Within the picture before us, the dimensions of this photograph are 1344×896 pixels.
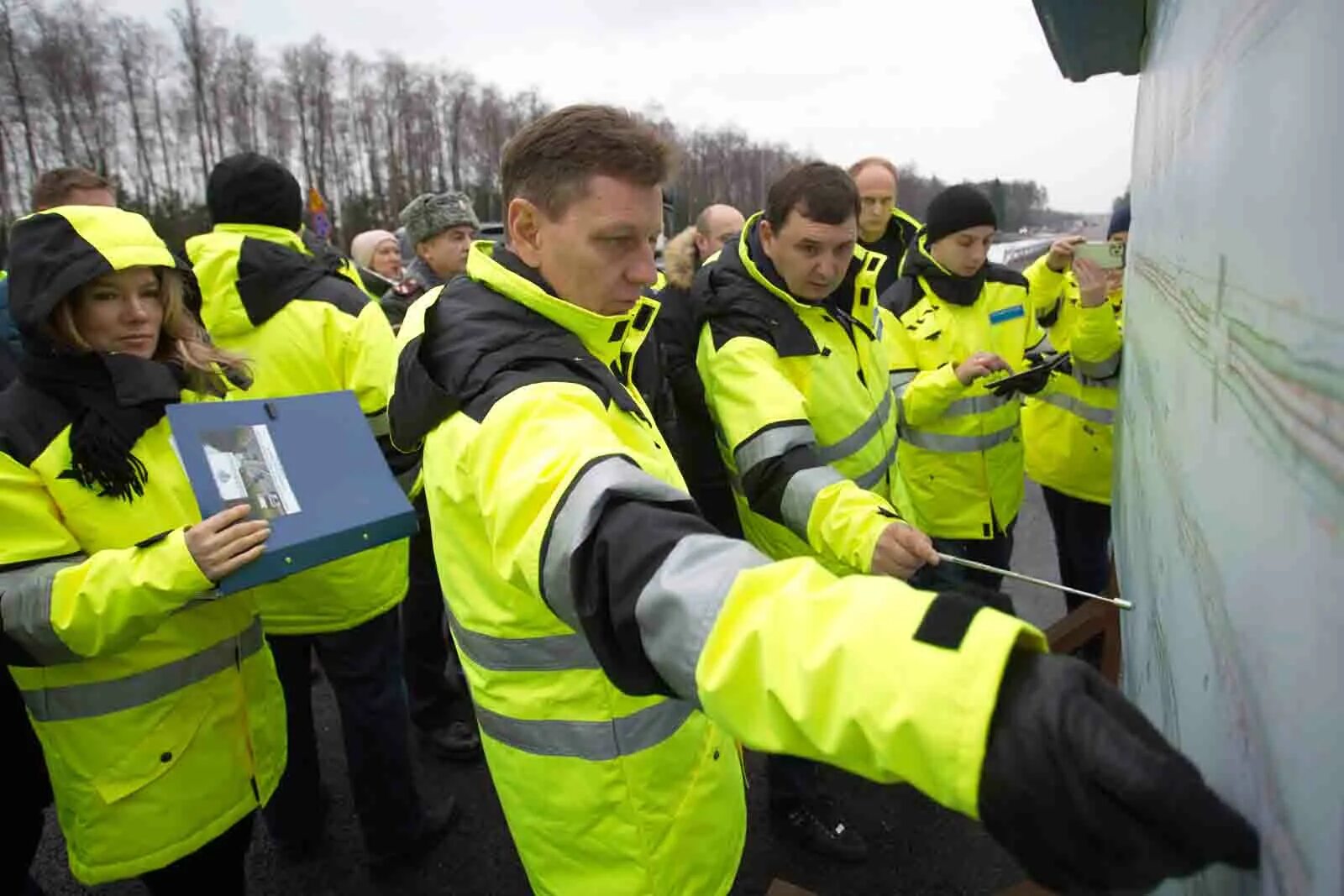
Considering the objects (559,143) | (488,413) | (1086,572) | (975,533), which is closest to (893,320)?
(975,533)

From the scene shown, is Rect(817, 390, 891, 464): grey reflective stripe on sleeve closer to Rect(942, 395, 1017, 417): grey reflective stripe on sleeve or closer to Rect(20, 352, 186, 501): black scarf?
Rect(942, 395, 1017, 417): grey reflective stripe on sleeve

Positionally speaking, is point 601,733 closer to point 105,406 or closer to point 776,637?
point 776,637

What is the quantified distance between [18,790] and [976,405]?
3.27 metres

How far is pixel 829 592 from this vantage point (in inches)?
28.5

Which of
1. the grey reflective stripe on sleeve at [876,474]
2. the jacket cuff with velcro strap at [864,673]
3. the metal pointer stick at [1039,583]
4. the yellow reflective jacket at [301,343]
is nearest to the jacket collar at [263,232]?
the yellow reflective jacket at [301,343]

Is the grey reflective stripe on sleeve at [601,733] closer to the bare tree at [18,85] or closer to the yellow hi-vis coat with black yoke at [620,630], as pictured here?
the yellow hi-vis coat with black yoke at [620,630]

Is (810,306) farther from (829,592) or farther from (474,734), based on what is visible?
(474,734)

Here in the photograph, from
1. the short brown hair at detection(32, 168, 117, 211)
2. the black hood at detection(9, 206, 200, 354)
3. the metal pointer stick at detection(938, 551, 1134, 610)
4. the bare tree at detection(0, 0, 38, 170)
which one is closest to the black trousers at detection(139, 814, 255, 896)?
the black hood at detection(9, 206, 200, 354)

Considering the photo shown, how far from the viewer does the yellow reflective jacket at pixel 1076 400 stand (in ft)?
10.8

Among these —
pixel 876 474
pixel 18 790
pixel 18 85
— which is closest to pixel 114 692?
pixel 18 790

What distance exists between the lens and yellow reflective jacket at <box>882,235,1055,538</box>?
340 cm

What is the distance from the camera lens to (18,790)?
2.05m

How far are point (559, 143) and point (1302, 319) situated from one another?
1169 mm

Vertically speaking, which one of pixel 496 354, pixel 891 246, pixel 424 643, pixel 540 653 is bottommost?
pixel 424 643
